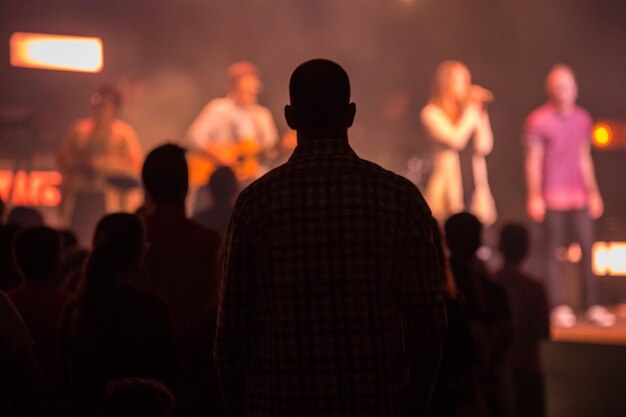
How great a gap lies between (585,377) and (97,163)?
5.92 m

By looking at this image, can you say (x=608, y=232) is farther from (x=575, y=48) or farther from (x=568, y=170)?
(x=575, y=48)

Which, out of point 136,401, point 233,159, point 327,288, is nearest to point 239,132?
point 233,159

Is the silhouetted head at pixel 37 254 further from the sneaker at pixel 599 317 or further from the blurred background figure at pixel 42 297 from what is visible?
the sneaker at pixel 599 317

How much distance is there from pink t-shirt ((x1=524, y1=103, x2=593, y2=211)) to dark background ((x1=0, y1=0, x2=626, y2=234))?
2868mm

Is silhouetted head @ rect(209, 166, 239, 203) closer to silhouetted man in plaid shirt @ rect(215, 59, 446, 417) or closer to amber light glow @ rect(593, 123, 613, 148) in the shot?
silhouetted man in plaid shirt @ rect(215, 59, 446, 417)

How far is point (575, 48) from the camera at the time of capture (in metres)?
12.0

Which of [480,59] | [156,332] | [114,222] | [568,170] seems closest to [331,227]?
[156,332]

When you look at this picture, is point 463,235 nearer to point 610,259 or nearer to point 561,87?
point 561,87

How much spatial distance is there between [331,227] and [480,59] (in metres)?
10.7

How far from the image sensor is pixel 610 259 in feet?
33.2

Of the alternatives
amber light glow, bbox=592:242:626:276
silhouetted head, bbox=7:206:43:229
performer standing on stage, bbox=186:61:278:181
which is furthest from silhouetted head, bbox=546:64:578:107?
silhouetted head, bbox=7:206:43:229

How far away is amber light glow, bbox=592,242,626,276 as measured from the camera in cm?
1008

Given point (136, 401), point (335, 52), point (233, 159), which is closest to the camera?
point (136, 401)

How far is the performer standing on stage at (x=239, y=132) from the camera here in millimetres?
10906
